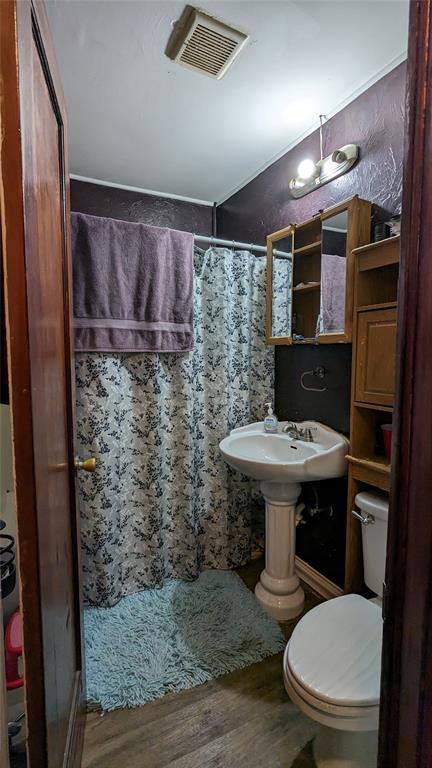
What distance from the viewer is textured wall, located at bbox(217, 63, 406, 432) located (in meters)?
1.43

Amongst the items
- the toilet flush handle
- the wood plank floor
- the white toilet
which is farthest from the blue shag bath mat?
the toilet flush handle

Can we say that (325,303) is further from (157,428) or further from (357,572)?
(357,572)

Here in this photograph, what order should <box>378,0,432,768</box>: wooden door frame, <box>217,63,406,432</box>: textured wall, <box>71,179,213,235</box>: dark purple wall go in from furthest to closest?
<box>71,179,213,235</box>: dark purple wall → <box>217,63,406,432</box>: textured wall → <box>378,0,432,768</box>: wooden door frame

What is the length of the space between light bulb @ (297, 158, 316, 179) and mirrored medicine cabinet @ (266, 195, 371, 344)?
0.80 feet

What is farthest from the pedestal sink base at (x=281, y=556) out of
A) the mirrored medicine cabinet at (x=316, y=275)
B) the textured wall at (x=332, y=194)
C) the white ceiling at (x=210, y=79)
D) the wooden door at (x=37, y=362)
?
the white ceiling at (x=210, y=79)

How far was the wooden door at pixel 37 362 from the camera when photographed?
0.51 meters

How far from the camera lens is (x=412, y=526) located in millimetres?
529

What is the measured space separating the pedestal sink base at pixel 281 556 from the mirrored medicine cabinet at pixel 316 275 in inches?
30.2

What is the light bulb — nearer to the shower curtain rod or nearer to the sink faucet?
the shower curtain rod

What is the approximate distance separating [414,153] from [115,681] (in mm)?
1858

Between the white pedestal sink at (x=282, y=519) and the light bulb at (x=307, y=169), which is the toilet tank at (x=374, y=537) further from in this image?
the light bulb at (x=307, y=169)

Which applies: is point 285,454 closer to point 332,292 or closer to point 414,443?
point 332,292

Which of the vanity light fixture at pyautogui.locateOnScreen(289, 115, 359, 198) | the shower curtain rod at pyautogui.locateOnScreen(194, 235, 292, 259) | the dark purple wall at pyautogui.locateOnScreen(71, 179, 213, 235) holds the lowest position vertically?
the shower curtain rod at pyautogui.locateOnScreen(194, 235, 292, 259)

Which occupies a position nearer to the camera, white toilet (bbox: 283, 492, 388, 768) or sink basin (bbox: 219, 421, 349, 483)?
white toilet (bbox: 283, 492, 388, 768)
